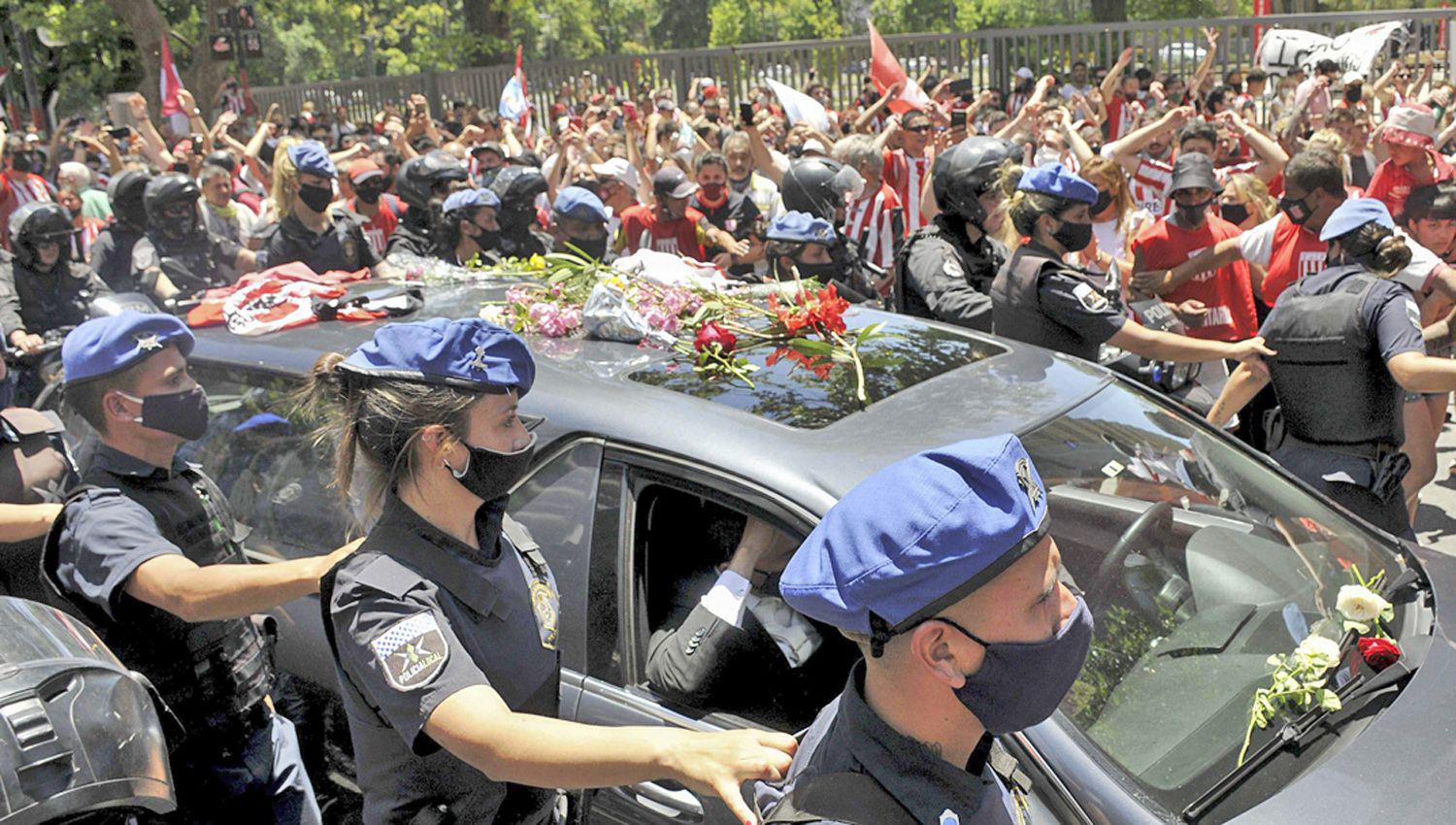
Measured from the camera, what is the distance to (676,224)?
8.48 m

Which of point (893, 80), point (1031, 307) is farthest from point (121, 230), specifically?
point (1031, 307)

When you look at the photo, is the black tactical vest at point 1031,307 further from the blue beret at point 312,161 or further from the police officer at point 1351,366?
the blue beret at point 312,161

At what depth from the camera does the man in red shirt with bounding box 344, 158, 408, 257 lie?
8930 mm

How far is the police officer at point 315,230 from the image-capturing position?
23.0 feet

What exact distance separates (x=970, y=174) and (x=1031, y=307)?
86 cm

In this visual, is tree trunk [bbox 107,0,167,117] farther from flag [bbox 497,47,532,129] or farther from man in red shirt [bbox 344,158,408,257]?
man in red shirt [bbox 344,158,408,257]

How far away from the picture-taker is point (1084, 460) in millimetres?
3010

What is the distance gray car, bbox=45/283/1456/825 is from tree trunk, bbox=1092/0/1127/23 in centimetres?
2789

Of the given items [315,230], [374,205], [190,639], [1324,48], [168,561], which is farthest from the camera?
[1324,48]

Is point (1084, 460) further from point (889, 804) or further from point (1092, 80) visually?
point (1092, 80)

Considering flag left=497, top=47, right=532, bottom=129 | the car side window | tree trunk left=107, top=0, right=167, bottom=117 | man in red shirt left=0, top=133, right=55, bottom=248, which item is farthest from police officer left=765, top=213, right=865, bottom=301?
tree trunk left=107, top=0, right=167, bottom=117

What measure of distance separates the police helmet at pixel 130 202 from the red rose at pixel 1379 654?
24.2 feet

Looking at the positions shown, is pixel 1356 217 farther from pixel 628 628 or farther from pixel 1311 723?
pixel 628 628

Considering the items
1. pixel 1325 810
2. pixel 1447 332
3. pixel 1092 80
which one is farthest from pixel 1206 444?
pixel 1092 80
